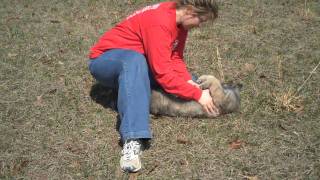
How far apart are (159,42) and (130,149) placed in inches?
37.6

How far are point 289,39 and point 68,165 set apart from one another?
145 inches

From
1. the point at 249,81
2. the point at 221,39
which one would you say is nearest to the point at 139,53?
the point at 249,81

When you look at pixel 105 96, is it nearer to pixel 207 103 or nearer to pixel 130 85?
pixel 130 85

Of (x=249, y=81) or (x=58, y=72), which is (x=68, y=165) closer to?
(x=58, y=72)

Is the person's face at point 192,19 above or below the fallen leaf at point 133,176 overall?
above

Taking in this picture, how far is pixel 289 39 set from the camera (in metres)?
6.21

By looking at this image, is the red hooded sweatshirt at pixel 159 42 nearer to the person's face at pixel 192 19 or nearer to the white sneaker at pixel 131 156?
the person's face at pixel 192 19

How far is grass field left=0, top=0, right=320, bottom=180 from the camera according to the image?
12.5ft

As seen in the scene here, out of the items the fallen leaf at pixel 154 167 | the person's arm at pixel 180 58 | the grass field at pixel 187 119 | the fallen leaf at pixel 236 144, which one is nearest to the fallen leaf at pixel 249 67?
the grass field at pixel 187 119

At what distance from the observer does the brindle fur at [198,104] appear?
13.8ft

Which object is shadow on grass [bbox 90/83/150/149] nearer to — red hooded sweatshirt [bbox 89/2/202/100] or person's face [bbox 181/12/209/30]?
red hooded sweatshirt [bbox 89/2/202/100]

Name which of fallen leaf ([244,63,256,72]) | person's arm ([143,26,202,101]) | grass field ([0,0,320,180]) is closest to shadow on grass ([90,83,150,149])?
grass field ([0,0,320,180])

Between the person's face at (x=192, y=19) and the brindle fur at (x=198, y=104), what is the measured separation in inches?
20.5

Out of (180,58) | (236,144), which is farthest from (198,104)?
(180,58)
